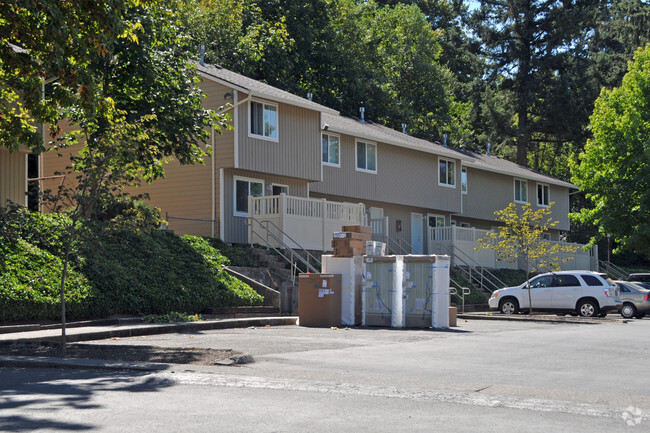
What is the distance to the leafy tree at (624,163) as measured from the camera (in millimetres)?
37625

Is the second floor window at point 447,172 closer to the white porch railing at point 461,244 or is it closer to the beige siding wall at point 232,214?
the white porch railing at point 461,244

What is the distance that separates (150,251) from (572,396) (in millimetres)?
15828

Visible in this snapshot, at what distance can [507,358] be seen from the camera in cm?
1380

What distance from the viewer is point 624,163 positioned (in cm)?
3816

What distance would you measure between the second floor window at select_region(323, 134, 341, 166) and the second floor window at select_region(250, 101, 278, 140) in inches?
175

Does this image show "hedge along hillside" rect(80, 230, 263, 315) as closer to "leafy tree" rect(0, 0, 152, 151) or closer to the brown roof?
"leafy tree" rect(0, 0, 152, 151)

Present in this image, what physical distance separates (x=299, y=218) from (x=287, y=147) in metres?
3.60

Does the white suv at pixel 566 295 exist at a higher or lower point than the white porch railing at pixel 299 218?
lower

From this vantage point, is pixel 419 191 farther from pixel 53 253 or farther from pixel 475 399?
pixel 475 399

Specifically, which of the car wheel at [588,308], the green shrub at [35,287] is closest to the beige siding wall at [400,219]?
the car wheel at [588,308]

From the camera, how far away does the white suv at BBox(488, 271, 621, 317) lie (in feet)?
94.5

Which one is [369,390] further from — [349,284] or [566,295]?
[566,295]

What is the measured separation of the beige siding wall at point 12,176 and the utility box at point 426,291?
11.4 m

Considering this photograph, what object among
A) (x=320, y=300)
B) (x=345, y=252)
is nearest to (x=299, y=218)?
(x=345, y=252)
